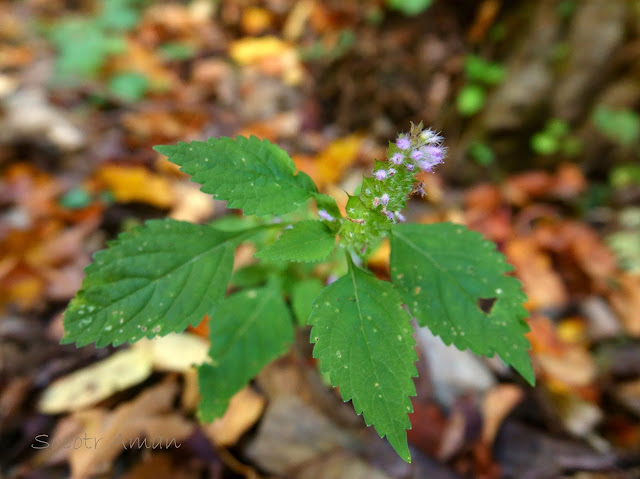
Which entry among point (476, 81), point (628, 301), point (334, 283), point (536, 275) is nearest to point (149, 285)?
point (334, 283)

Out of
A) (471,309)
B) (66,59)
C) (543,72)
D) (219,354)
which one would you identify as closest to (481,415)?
(471,309)

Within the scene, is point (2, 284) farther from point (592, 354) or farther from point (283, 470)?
point (592, 354)

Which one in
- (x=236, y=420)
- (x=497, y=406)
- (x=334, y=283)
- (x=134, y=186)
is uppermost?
(x=134, y=186)

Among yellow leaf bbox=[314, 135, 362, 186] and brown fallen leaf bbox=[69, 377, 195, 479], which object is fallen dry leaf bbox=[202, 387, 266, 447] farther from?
yellow leaf bbox=[314, 135, 362, 186]

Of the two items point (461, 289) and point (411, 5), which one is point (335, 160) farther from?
point (461, 289)

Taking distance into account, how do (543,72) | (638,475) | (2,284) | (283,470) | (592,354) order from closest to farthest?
(283,470), (638,475), (2,284), (592,354), (543,72)

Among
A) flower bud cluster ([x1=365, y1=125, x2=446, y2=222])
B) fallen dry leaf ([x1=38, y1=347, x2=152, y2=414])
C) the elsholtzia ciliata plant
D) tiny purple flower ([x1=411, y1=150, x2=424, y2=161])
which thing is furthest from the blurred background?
tiny purple flower ([x1=411, y1=150, x2=424, y2=161])

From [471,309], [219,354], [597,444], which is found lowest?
[597,444]
